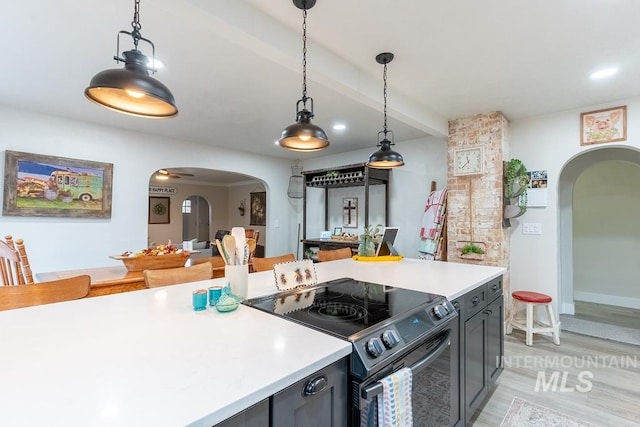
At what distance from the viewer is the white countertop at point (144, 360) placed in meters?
0.68

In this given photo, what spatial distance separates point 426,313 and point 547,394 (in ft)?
5.83

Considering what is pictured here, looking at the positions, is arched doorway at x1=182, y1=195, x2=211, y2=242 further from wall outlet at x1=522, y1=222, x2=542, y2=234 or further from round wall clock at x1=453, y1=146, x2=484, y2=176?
wall outlet at x1=522, y1=222, x2=542, y2=234

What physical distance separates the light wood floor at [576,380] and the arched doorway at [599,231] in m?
1.29

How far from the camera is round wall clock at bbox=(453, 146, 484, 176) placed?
11.8 ft

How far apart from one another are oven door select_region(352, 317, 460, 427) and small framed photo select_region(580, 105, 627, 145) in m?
3.00

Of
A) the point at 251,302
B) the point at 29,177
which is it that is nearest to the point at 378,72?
the point at 251,302

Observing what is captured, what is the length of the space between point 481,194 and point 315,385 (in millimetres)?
3401

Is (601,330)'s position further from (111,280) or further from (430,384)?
(111,280)

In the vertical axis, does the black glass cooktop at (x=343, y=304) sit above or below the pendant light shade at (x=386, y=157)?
below

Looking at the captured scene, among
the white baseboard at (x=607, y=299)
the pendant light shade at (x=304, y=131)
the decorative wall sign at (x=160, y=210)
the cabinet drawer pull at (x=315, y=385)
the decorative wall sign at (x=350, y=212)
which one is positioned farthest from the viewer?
the decorative wall sign at (x=160, y=210)

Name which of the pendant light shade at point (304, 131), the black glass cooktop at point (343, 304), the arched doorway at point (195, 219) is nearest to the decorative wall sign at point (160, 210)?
the arched doorway at point (195, 219)

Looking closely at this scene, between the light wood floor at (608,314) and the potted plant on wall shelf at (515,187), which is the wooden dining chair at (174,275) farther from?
the light wood floor at (608,314)

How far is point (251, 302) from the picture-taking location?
147 centimetres

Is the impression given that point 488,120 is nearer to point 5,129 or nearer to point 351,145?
point 351,145
